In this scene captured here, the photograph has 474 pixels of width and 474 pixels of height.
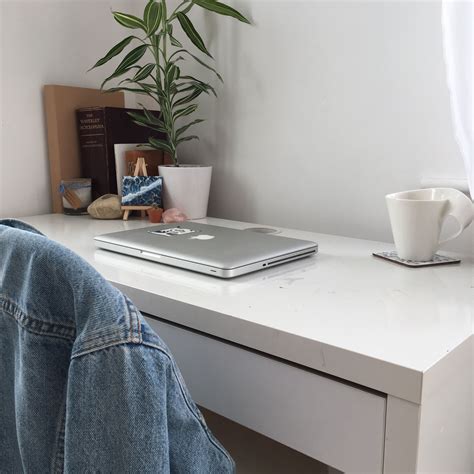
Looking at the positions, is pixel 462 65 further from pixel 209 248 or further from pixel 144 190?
pixel 144 190

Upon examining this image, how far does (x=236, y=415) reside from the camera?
23.4 inches

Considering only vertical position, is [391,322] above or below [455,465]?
above

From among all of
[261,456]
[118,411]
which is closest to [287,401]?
[118,411]

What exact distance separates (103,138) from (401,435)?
1.03 m

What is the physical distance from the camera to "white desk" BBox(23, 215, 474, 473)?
1.54 feet

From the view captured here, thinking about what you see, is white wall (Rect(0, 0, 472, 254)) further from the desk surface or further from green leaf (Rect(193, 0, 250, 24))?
the desk surface

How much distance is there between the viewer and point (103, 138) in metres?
1.27

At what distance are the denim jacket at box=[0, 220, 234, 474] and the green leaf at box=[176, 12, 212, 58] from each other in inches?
34.1

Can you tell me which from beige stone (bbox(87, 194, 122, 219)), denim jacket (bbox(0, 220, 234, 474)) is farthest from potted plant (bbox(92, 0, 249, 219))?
denim jacket (bbox(0, 220, 234, 474))

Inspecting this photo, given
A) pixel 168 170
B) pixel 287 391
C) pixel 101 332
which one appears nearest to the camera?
pixel 101 332

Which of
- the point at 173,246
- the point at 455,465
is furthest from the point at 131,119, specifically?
the point at 455,465

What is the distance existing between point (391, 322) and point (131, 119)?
95 centimetres

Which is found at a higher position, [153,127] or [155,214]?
[153,127]

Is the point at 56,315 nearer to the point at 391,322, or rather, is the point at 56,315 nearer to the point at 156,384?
the point at 156,384
